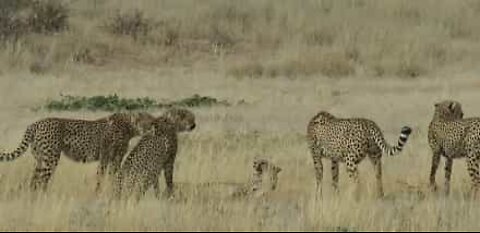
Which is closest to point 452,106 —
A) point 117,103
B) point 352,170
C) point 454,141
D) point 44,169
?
point 454,141

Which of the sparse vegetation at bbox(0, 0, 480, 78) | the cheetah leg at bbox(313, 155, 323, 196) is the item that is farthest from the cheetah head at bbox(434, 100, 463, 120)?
the sparse vegetation at bbox(0, 0, 480, 78)

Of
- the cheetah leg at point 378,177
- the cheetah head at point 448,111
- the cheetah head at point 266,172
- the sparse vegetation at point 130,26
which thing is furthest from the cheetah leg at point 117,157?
the sparse vegetation at point 130,26

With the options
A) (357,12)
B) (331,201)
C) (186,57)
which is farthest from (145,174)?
(357,12)

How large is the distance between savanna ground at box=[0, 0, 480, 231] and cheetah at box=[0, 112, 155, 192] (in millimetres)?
245

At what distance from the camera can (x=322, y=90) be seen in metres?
19.9

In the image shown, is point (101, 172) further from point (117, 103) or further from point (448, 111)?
point (117, 103)

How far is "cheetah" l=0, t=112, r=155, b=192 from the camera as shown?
999 cm

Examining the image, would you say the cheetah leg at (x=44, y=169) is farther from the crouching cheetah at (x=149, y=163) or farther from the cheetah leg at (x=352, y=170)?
the cheetah leg at (x=352, y=170)

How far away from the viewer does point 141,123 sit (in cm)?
1044

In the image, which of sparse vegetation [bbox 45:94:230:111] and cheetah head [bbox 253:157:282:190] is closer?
cheetah head [bbox 253:157:282:190]

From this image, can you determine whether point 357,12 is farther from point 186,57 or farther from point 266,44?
point 186,57

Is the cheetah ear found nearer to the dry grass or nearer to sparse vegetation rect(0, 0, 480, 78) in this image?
the dry grass

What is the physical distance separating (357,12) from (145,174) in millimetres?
21030

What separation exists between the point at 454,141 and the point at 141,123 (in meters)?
2.82
